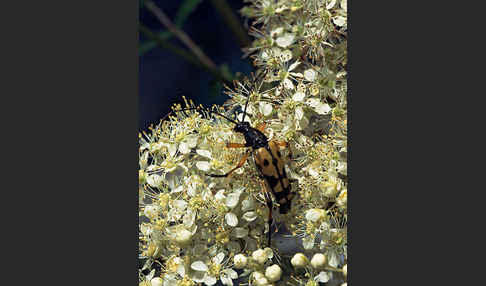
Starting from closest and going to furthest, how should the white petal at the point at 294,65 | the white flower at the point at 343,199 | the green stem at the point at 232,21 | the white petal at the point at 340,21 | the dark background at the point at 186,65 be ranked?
1. the white flower at the point at 343,199
2. the white petal at the point at 340,21
3. the white petal at the point at 294,65
4. the dark background at the point at 186,65
5. the green stem at the point at 232,21

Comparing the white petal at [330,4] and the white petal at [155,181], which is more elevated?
the white petal at [330,4]

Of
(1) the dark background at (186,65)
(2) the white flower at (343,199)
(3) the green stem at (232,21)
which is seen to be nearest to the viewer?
(2) the white flower at (343,199)

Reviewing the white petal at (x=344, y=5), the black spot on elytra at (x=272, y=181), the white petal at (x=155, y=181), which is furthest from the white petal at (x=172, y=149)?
the white petal at (x=344, y=5)

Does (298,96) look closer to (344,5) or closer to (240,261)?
(344,5)

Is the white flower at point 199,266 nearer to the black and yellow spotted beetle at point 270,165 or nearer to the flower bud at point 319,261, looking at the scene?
the black and yellow spotted beetle at point 270,165

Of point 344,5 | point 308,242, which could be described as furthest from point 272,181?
point 344,5

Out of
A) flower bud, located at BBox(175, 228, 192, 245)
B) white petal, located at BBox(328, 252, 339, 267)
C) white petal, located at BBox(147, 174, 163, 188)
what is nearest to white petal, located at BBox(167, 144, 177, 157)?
white petal, located at BBox(147, 174, 163, 188)

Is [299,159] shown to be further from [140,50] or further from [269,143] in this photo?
[140,50]
